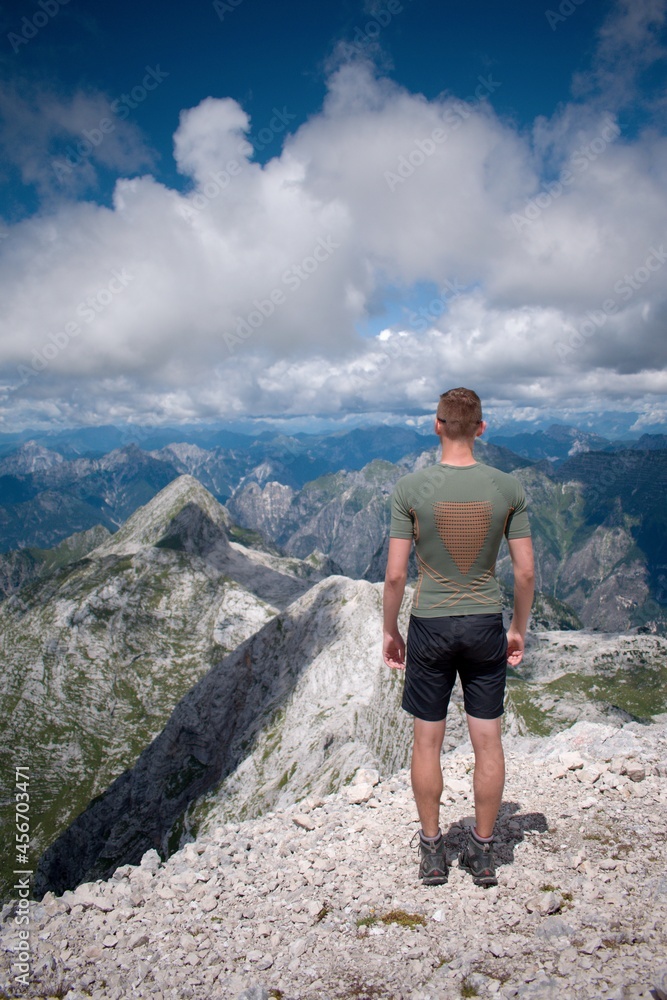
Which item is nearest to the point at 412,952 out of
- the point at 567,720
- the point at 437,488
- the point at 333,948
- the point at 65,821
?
the point at 333,948

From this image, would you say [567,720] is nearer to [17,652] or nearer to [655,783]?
[655,783]

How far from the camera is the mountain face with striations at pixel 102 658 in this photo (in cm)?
12912

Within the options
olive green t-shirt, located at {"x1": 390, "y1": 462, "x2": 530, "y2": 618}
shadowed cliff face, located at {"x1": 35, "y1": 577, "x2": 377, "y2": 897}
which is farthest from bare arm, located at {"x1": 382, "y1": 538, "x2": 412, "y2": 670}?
shadowed cliff face, located at {"x1": 35, "y1": 577, "x2": 377, "y2": 897}

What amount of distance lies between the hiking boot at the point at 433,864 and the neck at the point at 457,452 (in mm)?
6367

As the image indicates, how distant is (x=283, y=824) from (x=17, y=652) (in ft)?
579

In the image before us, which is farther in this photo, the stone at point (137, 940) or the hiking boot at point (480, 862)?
the hiking boot at point (480, 862)

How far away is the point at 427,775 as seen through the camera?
805cm

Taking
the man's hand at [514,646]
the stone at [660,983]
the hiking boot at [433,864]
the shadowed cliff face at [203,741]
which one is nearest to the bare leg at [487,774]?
the hiking boot at [433,864]

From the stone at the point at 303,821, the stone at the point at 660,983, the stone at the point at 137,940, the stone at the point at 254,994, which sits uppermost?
the stone at the point at 660,983

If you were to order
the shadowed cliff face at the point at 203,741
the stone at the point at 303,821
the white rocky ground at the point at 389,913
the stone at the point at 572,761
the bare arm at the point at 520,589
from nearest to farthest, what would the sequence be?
the white rocky ground at the point at 389,913
the bare arm at the point at 520,589
the stone at the point at 303,821
the stone at the point at 572,761
the shadowed cliff face at the point at 203,741

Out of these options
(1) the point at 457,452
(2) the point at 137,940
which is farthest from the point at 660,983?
(2) the point at 137,940

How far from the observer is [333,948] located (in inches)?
271

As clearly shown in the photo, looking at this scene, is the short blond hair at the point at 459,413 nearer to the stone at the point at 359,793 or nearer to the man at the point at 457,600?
the man at the point at 457,600

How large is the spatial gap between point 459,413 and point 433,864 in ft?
24.6
